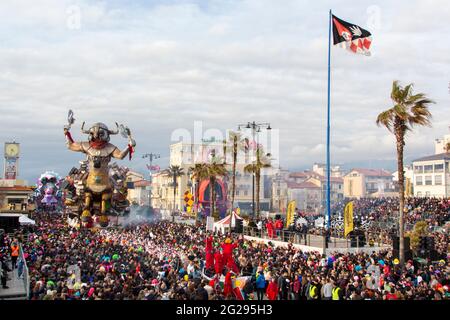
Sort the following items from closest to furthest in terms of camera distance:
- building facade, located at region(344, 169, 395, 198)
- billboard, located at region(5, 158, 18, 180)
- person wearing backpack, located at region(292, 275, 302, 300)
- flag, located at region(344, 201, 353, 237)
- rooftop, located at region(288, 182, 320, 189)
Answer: person wearing backpack, located at region(292, 275, 302, 300) → flag, located at region(344, 201, 353, 237) → billboard, located at region(5, 158, 18, 180) → rooftop, located at region(288, 182, 320, 189) → building facade, located at region(344, 169, 395, 198)

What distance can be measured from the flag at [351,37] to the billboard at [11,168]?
390 feet

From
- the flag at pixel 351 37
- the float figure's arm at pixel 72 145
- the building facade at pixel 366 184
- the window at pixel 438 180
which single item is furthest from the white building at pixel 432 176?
the float figure's arm at pixel 72 145

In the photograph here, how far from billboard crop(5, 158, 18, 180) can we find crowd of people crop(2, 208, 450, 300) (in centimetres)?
11646

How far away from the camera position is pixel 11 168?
13888 cm

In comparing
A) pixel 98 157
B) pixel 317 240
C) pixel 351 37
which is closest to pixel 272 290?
pixel 317 240

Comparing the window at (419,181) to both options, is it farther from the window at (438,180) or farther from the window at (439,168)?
the window at (439,168)

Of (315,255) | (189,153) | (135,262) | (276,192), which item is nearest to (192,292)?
(135,262)

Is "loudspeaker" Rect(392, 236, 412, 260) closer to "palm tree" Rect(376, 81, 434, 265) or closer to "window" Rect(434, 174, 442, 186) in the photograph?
"palm tree" Rect(376, 81, 434, 265)

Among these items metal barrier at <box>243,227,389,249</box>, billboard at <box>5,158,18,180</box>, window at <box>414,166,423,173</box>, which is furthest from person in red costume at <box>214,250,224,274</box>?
billboard at <box>5,158,18,180</box>

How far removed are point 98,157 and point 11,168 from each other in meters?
109

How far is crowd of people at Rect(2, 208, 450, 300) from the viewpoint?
15.4m
